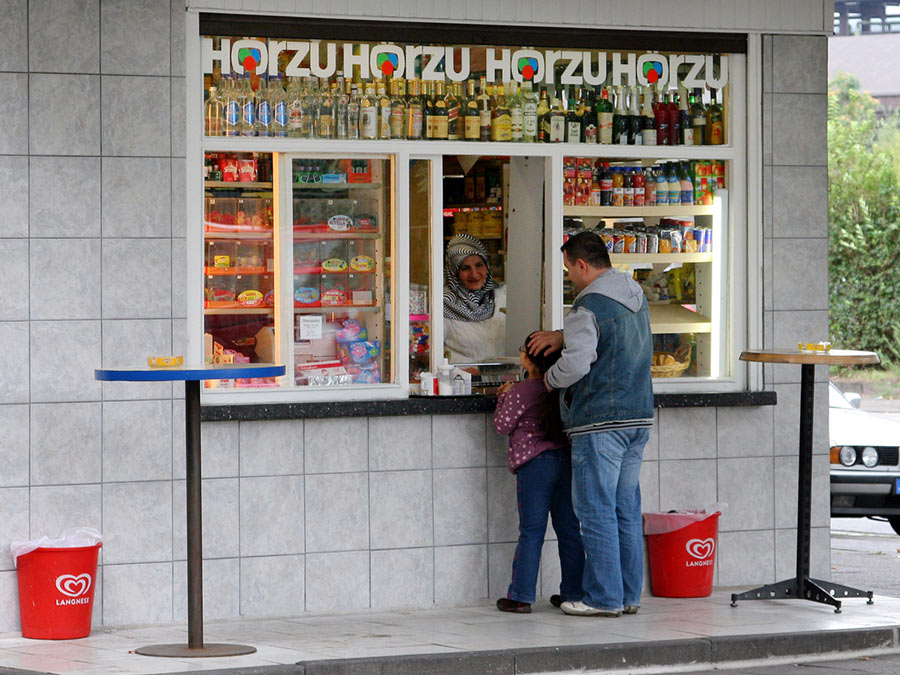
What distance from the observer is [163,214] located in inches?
291

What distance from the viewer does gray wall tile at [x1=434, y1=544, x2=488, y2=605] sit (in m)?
7.90

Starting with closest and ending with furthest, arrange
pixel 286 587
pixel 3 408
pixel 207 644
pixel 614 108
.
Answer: pixel 207 644
pixel 3 408
pixel 286 587
pixel 614 108

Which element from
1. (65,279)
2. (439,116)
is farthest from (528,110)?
(65,279)

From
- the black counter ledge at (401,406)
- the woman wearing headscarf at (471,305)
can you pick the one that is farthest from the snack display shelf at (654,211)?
the black counter ledge at (401,406)

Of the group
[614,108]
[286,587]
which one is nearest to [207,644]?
[286,587]

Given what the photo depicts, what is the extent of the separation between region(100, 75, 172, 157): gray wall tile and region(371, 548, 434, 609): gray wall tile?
2429 mm

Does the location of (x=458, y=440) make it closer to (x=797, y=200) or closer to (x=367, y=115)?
(x=367, y=115)

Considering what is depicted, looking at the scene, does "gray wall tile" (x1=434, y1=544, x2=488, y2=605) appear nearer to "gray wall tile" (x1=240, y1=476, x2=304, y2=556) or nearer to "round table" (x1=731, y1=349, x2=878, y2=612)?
"gray wall tile" (x1=240, y1=476, x2=304, y2=556)

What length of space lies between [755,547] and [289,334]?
2.94 meters

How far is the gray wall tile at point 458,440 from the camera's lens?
25.9ft

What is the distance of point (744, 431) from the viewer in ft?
27.5

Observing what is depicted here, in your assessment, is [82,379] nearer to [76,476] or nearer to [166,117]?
[76,476]

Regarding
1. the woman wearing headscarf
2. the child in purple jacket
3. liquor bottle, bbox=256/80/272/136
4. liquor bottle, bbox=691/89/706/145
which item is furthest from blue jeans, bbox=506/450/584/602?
liquor bottle, bbox=256/80/272/136

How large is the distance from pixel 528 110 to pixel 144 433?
110 inches
